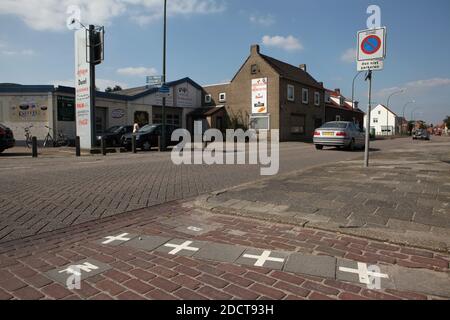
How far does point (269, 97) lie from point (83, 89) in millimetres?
20054

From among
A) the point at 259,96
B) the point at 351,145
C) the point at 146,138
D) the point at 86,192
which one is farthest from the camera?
the point at 259,96

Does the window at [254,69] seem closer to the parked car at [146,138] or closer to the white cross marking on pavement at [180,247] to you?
the parked car at [146,138]

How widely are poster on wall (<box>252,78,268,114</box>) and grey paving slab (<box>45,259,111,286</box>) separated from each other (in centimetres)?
3297

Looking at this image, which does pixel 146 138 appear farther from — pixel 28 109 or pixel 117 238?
pixel 117 238

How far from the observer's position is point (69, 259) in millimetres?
3434

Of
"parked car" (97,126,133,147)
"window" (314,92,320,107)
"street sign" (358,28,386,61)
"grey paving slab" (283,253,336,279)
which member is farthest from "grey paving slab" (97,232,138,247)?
"window" (314,92,320,107)

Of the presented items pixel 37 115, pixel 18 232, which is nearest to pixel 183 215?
pixel 18 232

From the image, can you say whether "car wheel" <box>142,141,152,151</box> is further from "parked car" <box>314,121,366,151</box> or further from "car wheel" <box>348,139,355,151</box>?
"car wheel" <box>348,139,355,151</box>

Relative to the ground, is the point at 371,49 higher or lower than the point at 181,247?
higher

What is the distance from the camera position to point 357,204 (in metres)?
5.48

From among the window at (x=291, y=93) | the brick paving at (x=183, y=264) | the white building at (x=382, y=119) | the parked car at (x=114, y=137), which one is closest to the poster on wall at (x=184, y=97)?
the window at (x=291, y=93)

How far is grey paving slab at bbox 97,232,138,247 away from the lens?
154 inches

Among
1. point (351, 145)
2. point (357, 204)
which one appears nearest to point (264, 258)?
point (357, 204)

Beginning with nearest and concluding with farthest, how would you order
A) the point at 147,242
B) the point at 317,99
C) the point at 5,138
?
the point at 147,242
the point at 5,138
the point at 317,99
